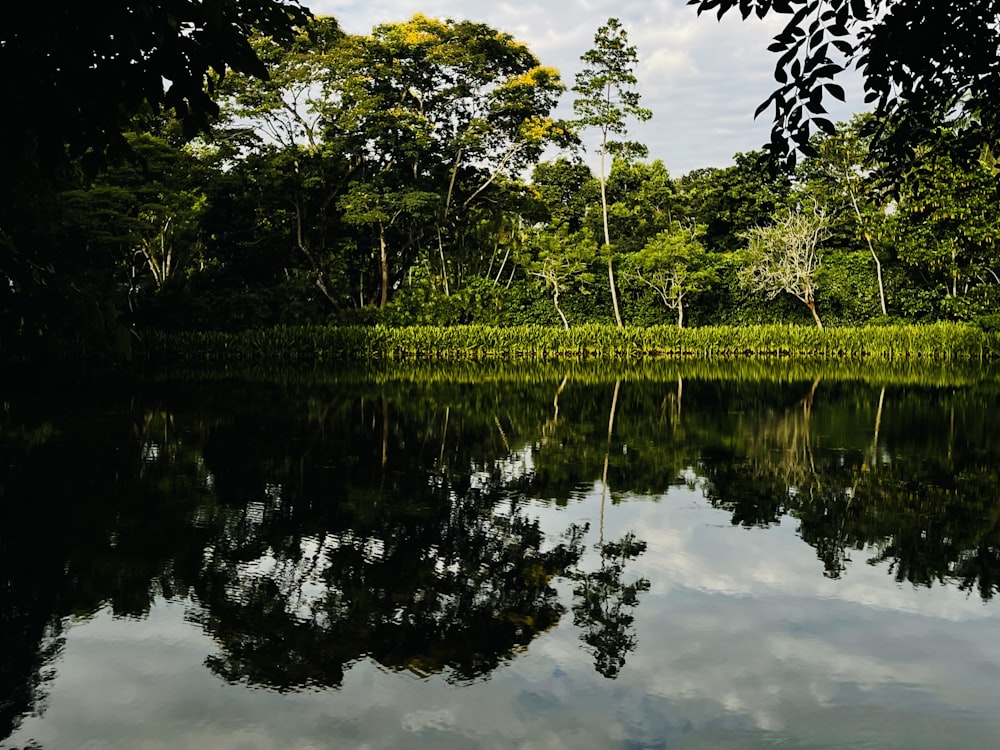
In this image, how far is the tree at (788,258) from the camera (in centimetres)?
2984

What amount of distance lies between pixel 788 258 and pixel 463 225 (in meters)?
11.5

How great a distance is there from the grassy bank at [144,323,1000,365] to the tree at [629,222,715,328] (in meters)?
1.97

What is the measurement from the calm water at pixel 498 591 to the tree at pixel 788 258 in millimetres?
19766

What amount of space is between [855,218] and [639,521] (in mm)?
28376

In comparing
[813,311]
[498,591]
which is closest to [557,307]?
[813,311]

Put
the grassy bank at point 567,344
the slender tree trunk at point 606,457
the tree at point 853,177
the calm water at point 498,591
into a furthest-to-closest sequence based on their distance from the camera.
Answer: the tree at point 853,177 → the grassy bank at point 567,344 → the slender tree trunk at point 606,457 → the calm water at point 498,591

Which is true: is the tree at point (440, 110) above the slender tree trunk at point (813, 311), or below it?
above

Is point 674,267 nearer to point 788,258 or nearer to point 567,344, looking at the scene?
point 788,258

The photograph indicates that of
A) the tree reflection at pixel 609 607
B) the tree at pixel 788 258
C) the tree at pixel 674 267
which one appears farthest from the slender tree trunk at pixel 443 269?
the tree reflection at pixel 609 607

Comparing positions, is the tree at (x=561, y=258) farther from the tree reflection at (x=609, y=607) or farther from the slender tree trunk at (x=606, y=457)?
the tree reflection at (x=609, y=607)

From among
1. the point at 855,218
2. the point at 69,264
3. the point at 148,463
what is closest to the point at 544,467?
the point at 148,463

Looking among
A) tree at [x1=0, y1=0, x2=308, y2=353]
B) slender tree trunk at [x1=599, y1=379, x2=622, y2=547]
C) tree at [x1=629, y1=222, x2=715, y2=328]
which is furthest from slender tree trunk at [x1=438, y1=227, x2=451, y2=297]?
tree at [x1=0, y1=0, x2=308, y2=353]

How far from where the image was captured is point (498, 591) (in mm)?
5219

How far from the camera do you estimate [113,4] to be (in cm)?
246
